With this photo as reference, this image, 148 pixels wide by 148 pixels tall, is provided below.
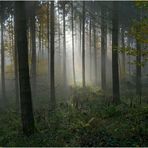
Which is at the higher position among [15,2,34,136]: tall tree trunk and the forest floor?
[15,2,34,136]: tall tree trunk

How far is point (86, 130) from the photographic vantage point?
420 inches

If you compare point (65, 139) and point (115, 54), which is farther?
point (115, 54)

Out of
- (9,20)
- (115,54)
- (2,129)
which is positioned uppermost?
(9,20)

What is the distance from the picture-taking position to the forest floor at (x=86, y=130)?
9719mm

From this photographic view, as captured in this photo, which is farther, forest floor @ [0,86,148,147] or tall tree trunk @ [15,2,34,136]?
tall tree trunk @ [15,2,34,136]

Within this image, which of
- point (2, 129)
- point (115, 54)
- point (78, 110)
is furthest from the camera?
point (115, 54)

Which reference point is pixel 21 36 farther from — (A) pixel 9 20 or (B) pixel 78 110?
(A) pixel 9 20

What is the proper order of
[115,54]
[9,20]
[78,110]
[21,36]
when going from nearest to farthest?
[21,36] → [78,110] → [115,54] → [9,20]

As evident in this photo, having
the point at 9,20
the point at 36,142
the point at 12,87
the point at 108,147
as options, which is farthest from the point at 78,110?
the point at 12,87

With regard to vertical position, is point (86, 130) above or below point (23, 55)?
below

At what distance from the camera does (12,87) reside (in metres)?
37.0

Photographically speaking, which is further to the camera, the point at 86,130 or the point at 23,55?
the point at 23,55

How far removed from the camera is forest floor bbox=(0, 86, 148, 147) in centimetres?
972

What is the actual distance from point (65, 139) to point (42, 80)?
29.7 meters
